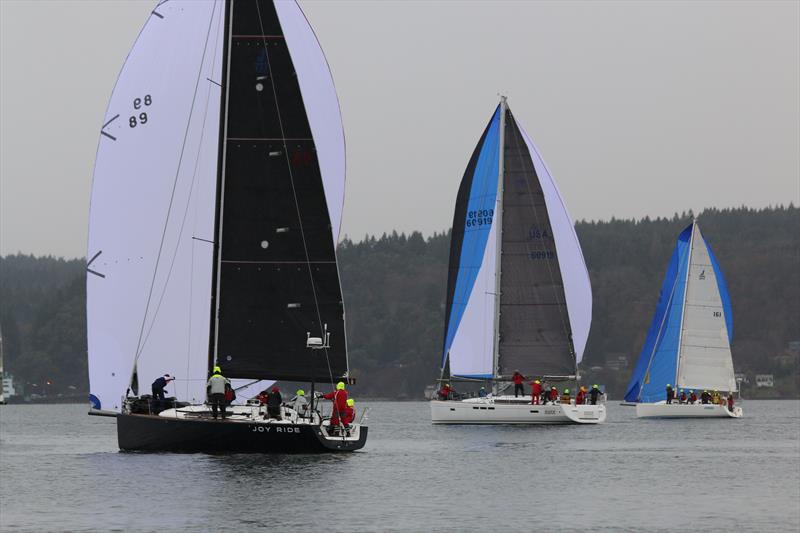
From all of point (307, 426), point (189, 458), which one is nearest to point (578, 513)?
point (307, 426)

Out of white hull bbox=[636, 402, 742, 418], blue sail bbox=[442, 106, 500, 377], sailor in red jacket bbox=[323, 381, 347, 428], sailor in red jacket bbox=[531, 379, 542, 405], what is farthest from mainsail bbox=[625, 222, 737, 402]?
sailor in red jacket bbox=[323, 381, 347, 428]

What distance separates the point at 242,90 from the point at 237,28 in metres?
1.63

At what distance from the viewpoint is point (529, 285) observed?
61438mm

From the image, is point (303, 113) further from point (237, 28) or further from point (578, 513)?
point (578, 513)

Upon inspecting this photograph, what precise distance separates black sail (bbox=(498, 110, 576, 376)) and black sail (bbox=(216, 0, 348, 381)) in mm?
22907

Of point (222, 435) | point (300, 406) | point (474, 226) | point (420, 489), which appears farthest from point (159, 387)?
point (474, 226)

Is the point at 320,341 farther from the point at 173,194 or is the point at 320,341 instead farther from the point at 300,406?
the point at 173,194

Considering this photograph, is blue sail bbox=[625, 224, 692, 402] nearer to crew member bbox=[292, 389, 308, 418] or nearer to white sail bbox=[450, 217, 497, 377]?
white sail bbox=[450, 217, 497, 377]

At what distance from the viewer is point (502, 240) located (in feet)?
202

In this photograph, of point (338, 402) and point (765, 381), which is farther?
point (765, 381)

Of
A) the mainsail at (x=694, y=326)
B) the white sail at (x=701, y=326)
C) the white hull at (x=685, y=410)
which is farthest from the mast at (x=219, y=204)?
the white sail at (x=701, y=326)

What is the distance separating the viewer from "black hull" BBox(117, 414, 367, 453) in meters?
37.0

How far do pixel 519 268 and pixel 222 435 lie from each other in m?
26.2

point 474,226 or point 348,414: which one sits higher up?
point 474,226
